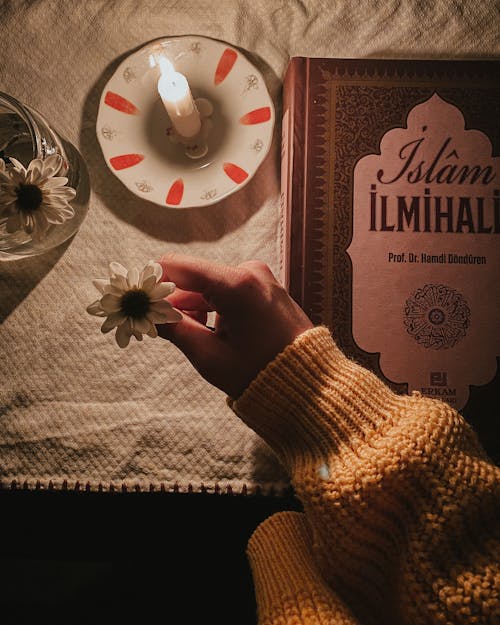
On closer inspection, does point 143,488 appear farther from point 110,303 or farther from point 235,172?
point 235,172

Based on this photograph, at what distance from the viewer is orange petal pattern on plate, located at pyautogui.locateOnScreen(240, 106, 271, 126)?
576 millimetres

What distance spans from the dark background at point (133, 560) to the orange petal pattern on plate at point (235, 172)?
0.36m

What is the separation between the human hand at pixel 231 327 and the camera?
43cm

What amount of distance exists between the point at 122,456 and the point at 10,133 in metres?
0.37

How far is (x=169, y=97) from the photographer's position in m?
0.54

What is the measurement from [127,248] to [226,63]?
9.7 inches

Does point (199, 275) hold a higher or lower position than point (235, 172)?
lower

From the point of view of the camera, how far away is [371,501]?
1.27ft

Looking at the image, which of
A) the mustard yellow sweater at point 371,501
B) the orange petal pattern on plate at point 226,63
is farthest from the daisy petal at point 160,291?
the orange petal pattern on plate at point 226,63

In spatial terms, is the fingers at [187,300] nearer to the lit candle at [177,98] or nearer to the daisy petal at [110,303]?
the daisy petal at [110,303]

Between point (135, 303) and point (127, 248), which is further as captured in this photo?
point (127, 248)

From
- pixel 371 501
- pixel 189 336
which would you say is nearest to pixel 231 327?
pixel 189 336

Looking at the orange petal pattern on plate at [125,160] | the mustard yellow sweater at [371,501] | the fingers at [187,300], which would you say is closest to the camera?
the mustard yellow sweater at [371,501]

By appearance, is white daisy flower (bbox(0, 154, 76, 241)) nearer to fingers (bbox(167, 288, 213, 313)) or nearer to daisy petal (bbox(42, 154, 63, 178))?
daisy petal (bbox(42, 154, 63, 178))
